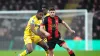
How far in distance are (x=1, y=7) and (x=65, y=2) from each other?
3.57 meters

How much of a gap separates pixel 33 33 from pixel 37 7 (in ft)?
35.1

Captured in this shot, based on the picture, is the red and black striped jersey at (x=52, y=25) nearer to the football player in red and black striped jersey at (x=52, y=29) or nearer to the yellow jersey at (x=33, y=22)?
the football player in red and black striped jersey at (x=52, y=29)

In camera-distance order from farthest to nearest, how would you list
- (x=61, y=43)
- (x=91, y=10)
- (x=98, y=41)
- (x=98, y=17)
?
(x=91, y=10), (x=98, y=17), (x=98, y=41), (x=61, y=43)

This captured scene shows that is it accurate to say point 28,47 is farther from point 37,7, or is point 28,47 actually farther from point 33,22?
point 37,7

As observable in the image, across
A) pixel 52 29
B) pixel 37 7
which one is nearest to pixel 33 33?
pixel 52 29

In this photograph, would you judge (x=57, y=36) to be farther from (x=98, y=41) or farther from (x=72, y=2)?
(x=72, y=2)

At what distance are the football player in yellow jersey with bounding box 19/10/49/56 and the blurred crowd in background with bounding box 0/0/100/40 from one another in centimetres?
799

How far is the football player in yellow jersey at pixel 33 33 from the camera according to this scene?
1318cm

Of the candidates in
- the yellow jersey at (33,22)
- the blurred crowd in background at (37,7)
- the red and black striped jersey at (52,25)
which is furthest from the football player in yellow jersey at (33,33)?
the blurred crowd in background at (37,7)

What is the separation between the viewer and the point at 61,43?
13.0 metres

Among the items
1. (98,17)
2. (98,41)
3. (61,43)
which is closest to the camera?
(61,43)

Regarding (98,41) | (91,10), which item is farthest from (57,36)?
(91,10)

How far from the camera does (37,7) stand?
79.5 feet

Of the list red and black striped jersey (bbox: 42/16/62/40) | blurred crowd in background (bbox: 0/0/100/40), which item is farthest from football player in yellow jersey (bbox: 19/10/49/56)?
blurred crowd in background (bbox: 0/0/100/40)
